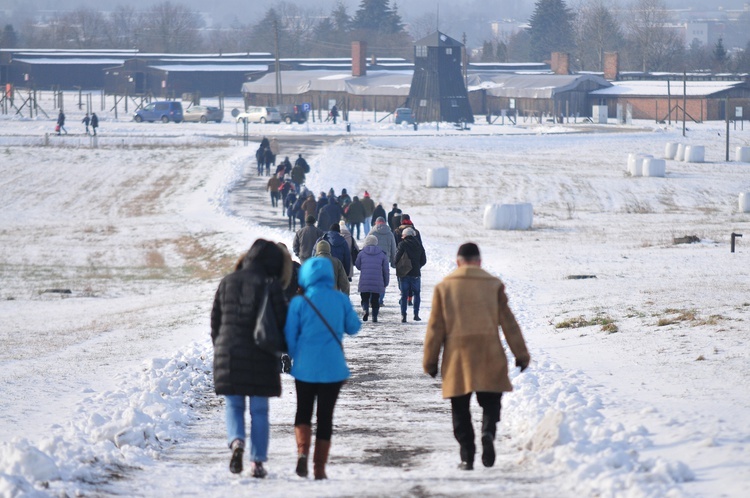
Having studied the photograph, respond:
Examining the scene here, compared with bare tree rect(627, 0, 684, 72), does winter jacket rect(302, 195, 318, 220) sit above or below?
below

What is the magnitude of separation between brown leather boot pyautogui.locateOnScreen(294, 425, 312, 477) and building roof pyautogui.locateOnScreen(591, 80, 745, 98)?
80.1 m

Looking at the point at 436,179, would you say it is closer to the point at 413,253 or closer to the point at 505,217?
the point at 505,217

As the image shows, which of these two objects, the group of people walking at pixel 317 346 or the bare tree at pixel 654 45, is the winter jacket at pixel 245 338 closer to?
the group of people walking at pixel 317 346

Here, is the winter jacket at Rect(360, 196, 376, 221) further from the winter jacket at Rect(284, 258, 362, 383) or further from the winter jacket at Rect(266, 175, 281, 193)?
the winter jacket at Rect(284, 258, 362, 383)

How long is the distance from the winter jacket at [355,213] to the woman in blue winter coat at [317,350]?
2135 centimetres

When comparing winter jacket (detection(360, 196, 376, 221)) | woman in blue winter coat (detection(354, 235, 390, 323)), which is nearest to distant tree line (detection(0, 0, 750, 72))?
winter jacket (detection(360, 196, 376, 221))

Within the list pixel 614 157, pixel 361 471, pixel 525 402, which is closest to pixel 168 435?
pixel 361 471

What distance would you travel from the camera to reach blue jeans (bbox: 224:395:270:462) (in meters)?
7.44

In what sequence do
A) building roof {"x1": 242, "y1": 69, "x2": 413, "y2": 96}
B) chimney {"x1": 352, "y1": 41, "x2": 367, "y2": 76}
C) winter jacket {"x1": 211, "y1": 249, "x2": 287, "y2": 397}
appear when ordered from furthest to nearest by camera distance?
chimney {"x1": 352, "y1": 41, "x2": 367, "y2": 76} < building roof {"x1": 242, "y1": 69, "x2": 413, "y2": 96} < winter jacket {"x1": 211, "y1": 249, "x2": 287, "y2": 397}

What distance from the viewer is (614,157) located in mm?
56969

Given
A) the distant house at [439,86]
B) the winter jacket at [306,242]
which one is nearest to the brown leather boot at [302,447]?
the winter jacket at [306,242]

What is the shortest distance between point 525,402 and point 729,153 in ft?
173

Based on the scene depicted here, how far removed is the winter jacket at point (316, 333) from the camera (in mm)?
7383

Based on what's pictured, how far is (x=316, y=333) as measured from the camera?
740cm
